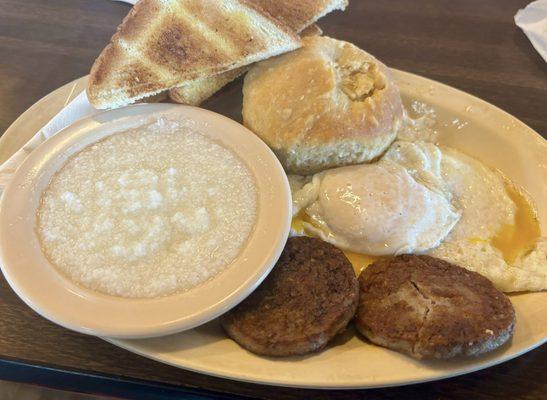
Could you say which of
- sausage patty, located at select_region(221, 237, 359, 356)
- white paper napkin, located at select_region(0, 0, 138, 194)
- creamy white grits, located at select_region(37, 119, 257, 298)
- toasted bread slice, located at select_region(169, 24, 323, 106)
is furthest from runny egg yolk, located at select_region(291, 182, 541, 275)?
white paper napkin, located at select_region(0, 0, 138, 194)

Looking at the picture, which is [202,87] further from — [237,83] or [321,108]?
[321,108]

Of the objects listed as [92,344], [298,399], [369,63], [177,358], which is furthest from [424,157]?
[92,344]

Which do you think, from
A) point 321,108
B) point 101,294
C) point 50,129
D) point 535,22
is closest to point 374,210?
point 321,108

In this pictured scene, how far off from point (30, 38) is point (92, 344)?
4.24ft

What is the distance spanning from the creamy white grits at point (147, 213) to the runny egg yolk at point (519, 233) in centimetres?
66

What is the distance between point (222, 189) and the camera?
112 centimetres

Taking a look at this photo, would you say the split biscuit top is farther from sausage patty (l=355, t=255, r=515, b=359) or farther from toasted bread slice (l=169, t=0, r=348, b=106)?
sausage patty (l=355, t=255, r=515, b=359)

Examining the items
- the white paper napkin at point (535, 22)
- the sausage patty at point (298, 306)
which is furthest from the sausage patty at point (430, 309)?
the white paper napkin at point (535, 22)

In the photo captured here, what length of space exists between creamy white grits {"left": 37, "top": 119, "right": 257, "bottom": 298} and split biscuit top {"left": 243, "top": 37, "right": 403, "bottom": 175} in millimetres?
152

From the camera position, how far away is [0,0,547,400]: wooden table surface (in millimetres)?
961

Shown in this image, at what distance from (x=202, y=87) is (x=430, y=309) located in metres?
0.85

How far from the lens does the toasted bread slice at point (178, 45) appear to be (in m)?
1.29

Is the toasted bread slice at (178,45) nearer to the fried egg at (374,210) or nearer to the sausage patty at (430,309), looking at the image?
the fried egg at (374,210)

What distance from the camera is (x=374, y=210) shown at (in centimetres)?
119
